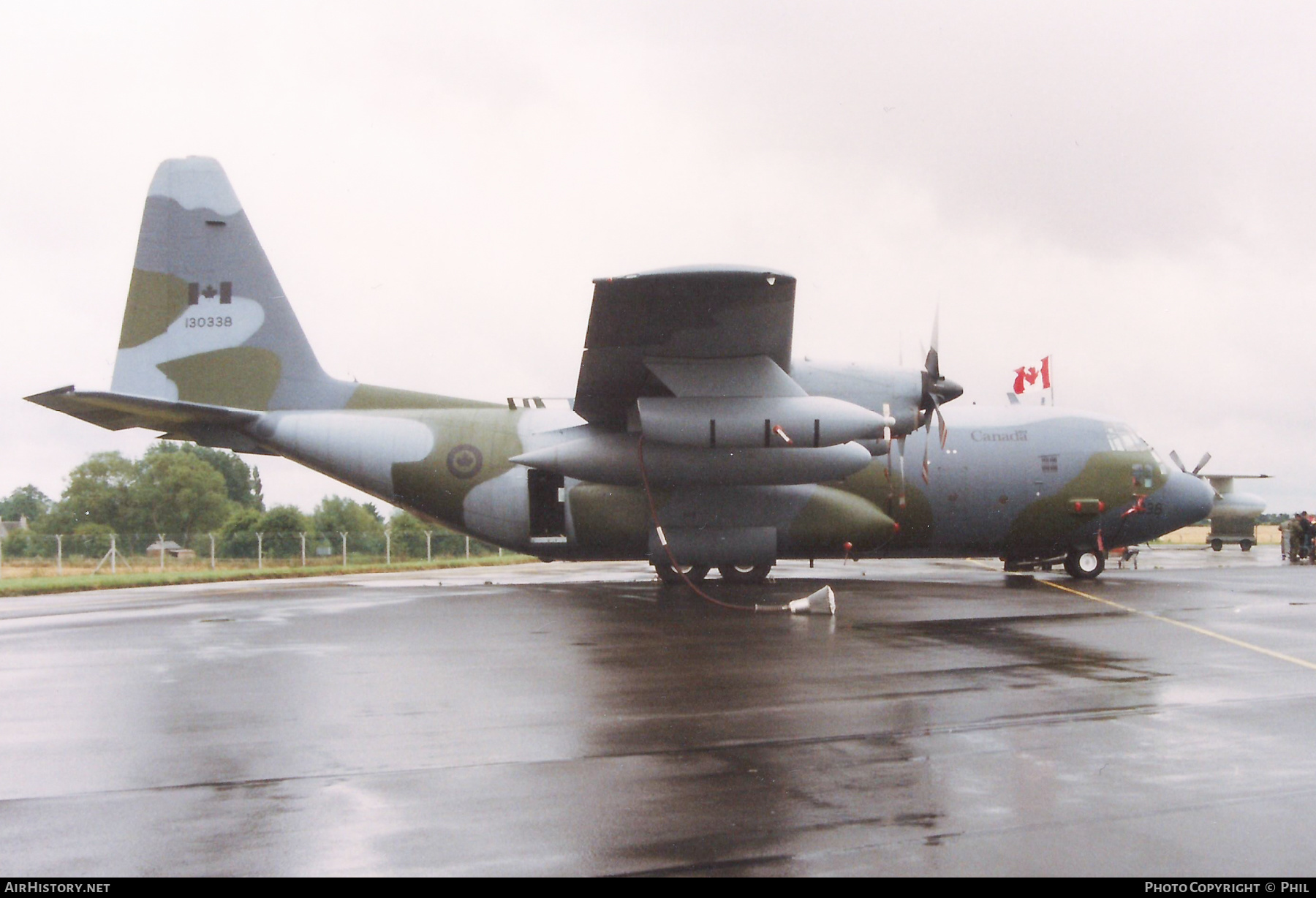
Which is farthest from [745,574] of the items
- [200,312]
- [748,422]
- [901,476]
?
[200,312]

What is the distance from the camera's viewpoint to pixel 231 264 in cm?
1898

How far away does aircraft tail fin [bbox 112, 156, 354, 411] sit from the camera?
61.4ft

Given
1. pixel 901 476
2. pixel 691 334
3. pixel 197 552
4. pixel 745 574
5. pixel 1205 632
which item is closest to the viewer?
pixel 1205 632

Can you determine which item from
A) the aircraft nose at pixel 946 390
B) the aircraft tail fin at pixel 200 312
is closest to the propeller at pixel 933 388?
the aircraft nose at pixel 946 390

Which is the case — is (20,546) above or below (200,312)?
below

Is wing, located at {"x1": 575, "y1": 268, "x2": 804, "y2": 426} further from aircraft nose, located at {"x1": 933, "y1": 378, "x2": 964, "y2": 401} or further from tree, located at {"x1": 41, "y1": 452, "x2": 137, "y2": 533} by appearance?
tree, located at {"x1": 41, "y1": 452, "x2": 137, "y2": 533}

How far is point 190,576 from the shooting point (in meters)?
27.2

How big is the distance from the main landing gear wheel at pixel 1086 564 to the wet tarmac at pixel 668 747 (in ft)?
22.6

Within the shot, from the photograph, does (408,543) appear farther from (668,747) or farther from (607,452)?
(668,747)

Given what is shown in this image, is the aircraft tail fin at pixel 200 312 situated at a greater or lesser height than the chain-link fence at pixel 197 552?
greater

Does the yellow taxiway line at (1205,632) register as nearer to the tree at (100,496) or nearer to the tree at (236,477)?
the tree at (100,496)

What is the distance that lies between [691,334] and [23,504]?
3816 inches

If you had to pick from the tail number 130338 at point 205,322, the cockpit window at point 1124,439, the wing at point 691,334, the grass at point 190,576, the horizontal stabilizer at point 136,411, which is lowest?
the grass at point 190,576

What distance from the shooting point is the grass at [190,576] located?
945 inches
